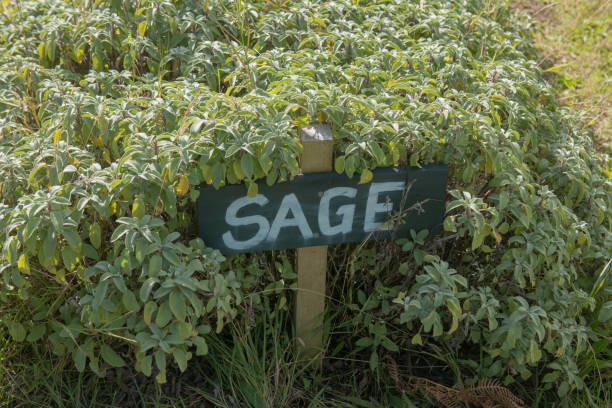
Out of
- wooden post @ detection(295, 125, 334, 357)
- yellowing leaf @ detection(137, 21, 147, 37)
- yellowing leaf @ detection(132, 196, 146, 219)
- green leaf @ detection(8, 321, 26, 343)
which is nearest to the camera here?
yellowing leaf @ detection(132, 196, 146, 219)

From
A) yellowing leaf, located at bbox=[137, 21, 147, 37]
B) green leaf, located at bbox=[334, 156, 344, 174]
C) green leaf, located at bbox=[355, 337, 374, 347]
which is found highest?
yellowing leaf, located at bbox=[137, 21, 147, 37]

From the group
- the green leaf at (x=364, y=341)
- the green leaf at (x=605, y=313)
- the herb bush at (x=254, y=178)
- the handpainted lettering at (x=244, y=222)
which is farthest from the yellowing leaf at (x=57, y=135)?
the green leaf at (x=605, y=313)

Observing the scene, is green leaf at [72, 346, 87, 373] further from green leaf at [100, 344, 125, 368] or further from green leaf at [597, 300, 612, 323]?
green leaf at [597, 300, 612, 323]

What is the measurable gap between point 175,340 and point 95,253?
1.46 ft

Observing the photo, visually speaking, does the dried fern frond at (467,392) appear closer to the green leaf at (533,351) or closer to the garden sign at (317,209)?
the green leaf at (533,351)

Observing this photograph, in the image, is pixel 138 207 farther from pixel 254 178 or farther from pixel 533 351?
pixel 533 351

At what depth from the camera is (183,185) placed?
81.3 inches

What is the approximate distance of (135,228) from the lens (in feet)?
6.54

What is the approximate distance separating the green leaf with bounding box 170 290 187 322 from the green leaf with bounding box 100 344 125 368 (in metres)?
0.40

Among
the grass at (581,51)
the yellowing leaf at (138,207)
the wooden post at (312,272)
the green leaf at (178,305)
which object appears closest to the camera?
the green leaf at (178,305)

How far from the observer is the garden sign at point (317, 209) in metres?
2.12

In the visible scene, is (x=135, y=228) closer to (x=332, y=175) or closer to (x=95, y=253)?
(x=95, y=253)

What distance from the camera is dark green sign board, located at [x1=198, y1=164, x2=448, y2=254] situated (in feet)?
6.93

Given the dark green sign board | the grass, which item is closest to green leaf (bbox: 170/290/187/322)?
the dark green sign board
